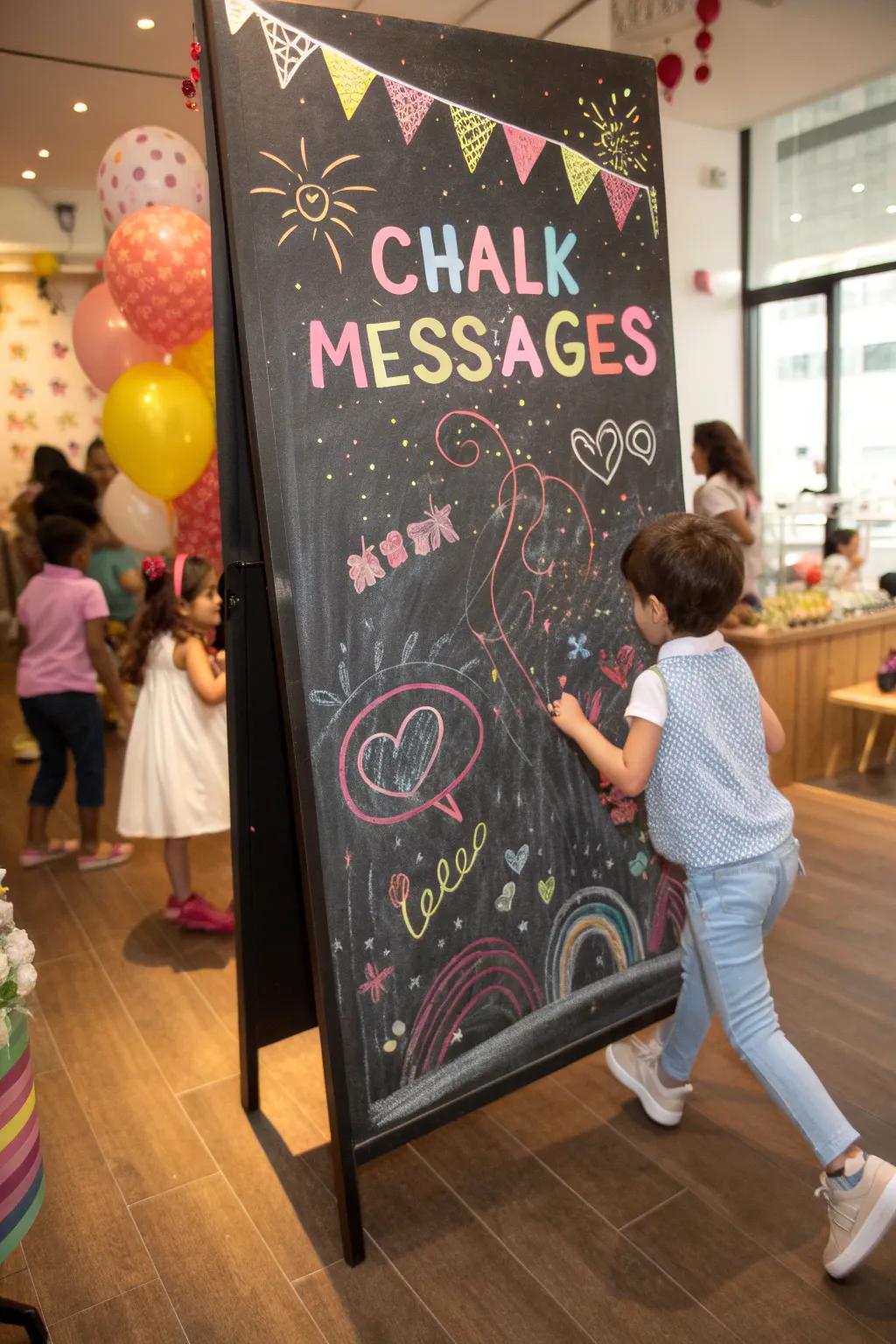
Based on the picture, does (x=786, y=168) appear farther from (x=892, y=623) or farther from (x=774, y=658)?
(x=774, y=658)

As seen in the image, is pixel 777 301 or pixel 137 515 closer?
pixel 137 515

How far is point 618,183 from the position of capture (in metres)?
1.95

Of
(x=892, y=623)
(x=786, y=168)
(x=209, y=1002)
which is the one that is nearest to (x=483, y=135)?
(x=209, y=1002)

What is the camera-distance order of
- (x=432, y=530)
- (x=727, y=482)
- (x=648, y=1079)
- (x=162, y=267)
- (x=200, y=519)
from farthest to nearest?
1. (x=727, y=482)
2. (x=200, y=519)
3. (x=162, y=267)
4. (x=648, y=1079)
5. (x=432, y=530)

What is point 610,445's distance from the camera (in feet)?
6.46

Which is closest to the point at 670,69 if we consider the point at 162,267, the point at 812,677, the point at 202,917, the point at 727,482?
the point at 727,482

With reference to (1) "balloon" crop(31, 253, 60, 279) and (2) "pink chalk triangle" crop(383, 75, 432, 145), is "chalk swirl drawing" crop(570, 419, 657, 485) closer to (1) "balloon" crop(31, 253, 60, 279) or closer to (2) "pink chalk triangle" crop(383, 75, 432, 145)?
(2) "pink chalk triangle" crop(383, 75, 432, 145)

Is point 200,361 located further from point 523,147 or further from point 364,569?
point 364,569

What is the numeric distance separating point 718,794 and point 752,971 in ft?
1.09

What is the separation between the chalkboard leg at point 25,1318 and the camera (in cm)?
164

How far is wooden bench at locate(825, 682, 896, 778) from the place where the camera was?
13.9ft

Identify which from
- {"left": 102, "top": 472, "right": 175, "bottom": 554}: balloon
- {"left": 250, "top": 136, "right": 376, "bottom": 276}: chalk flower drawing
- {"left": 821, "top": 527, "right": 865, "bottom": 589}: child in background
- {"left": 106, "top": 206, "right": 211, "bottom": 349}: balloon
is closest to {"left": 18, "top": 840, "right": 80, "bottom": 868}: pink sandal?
{"left": 102, "top": 472, "right": 175, "bottom": 554}: balloon

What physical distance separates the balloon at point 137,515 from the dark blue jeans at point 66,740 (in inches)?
25.2

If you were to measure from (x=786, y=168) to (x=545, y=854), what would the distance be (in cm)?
674
